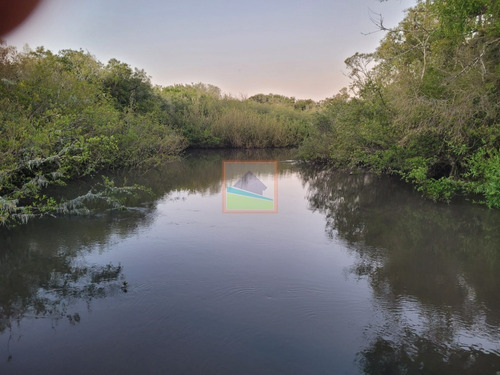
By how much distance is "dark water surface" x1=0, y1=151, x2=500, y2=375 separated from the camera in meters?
4.11

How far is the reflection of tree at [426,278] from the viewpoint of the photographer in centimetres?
416

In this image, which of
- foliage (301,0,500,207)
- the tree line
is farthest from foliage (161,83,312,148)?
foliage (301,0,500,207)

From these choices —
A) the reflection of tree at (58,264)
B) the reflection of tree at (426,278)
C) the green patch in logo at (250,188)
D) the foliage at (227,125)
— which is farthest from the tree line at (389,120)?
the foliage at (227,125)

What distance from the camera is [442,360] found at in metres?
4.05

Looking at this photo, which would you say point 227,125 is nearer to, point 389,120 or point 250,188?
point 250,188

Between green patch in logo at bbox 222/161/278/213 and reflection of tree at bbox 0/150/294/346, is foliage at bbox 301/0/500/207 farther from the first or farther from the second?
reflection of tree at bbox 0/150/294/346

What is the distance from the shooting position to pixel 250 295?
18.2 ft

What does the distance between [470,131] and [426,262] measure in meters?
5.32

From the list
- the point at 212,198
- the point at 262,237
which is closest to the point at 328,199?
the point at 212,198

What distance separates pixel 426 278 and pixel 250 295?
2675 mm

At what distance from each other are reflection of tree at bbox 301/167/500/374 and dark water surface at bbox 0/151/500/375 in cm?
2

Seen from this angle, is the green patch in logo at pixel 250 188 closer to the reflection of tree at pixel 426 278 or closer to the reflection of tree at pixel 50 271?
the reflection of tree at pixel 426 278

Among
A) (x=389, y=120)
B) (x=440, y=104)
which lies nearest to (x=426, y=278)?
(x=440, y=104)

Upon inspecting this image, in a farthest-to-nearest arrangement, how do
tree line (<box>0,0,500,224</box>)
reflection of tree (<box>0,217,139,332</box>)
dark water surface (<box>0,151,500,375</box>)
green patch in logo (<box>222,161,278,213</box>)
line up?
green patch in logo (<box>222,161,278,213</box>), tree line (<box>0,0,500,224</box>), reflection of tree (<box>0,217,139,332</box>), dark water surface (<box>0,151,500,375</box>)
